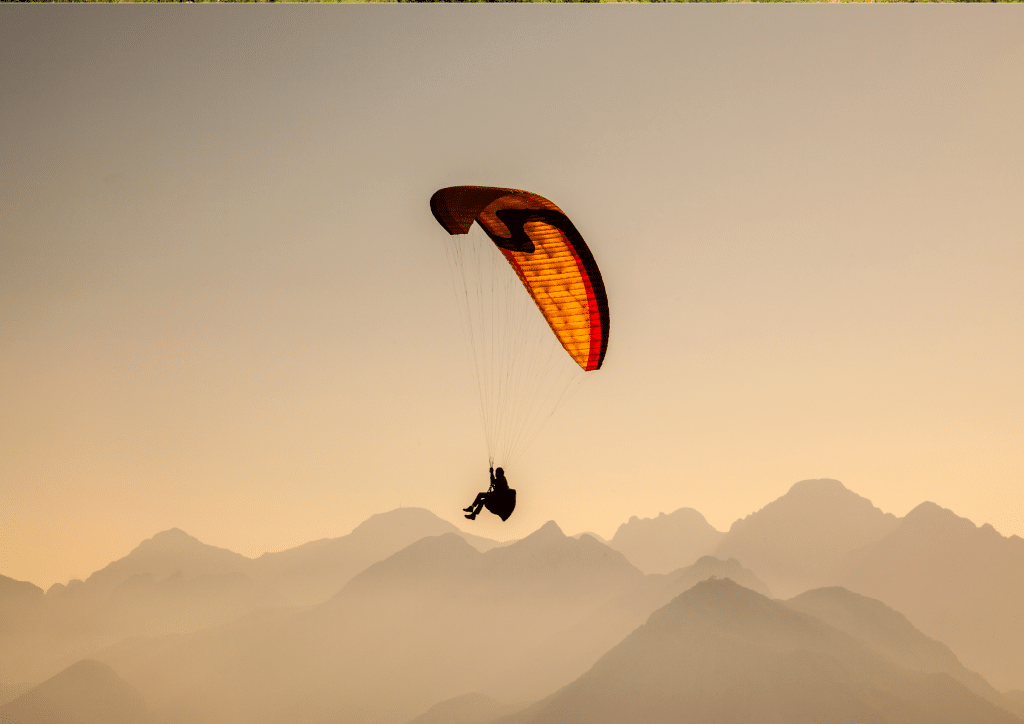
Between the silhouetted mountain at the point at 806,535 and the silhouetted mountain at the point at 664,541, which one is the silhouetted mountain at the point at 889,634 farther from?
the silhouetted mountain at the point at 664,541

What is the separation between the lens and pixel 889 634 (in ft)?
19.3

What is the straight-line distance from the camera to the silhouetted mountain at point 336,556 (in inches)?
232

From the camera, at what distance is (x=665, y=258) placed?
5992mm

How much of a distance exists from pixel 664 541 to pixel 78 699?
441 centimetres

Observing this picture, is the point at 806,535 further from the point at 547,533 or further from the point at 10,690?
the point at 10,690

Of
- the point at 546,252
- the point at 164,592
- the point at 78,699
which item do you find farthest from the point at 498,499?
the point at 78,699

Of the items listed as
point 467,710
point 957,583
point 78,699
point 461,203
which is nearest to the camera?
point 461,203

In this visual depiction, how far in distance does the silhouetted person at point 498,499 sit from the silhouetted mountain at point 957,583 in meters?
2.61

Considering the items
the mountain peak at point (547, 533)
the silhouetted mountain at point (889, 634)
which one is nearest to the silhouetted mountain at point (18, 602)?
the mountain peak at point (547, 533)

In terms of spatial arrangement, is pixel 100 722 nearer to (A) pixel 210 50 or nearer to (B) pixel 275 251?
(B) pixel 275 251

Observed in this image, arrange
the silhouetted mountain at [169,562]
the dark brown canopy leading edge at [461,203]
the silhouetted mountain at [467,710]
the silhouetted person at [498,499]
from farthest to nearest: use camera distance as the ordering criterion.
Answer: the silhouetted mountain at [169,562] < the silhouetted mountain at [467,710] < the silhouetted person at [498,499] < the dark brown canopy leading edge at [461,203]

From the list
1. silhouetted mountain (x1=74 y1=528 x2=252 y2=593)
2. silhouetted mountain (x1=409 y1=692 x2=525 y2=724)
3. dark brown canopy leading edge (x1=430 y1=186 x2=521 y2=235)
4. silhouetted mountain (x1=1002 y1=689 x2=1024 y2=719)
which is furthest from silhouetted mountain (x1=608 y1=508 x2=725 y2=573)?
silhouetted mountain (x1=74 y1=528 x2=252 y2=593)

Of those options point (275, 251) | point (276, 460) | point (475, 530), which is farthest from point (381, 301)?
point (475, 530)

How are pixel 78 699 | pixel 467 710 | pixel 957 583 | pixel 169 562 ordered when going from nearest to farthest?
1. pixel 467 710
2. pixel 78 699
3. pixel 169 562
4. pixel 957 583
